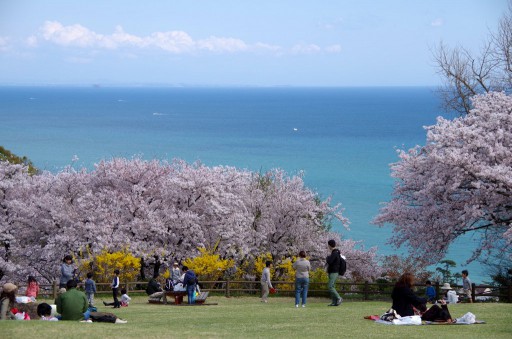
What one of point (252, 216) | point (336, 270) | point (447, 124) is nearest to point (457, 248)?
point (252, 216)

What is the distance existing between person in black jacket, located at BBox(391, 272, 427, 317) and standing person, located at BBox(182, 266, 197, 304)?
967 cm

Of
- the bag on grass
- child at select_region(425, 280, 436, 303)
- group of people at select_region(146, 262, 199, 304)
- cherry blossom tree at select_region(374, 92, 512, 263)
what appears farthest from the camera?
cherry blossom tree at select_region(374, 92, 512, 263)

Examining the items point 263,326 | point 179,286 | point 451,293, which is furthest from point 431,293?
point 263,326

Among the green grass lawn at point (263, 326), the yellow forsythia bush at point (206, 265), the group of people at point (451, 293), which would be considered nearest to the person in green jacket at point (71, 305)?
the green grass lawn at point (263, 326)

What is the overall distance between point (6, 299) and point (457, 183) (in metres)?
17.9

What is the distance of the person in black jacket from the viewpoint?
19.2 metres

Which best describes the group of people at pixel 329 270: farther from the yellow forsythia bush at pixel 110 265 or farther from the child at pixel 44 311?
the yellow forsythia bush at pixel 110 265

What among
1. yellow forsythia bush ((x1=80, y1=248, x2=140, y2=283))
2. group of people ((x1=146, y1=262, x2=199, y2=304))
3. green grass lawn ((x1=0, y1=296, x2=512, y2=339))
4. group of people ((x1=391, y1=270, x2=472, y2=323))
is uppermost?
group of people ((x1=391, y1=270, x2=472, y2=323))

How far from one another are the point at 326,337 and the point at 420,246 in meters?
16.5

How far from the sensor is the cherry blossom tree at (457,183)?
101 feet

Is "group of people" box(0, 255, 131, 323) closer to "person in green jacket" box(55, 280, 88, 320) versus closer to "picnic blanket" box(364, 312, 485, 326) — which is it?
"person in green jacket" box(55, 280, 88, 320)

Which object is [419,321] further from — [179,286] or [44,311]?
[179,286]

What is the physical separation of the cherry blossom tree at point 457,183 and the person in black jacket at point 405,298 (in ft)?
37.1

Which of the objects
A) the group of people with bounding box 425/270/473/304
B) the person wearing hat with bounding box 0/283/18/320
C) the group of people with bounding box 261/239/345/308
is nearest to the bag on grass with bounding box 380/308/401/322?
the group of people with bounding box 261/239/345/308
